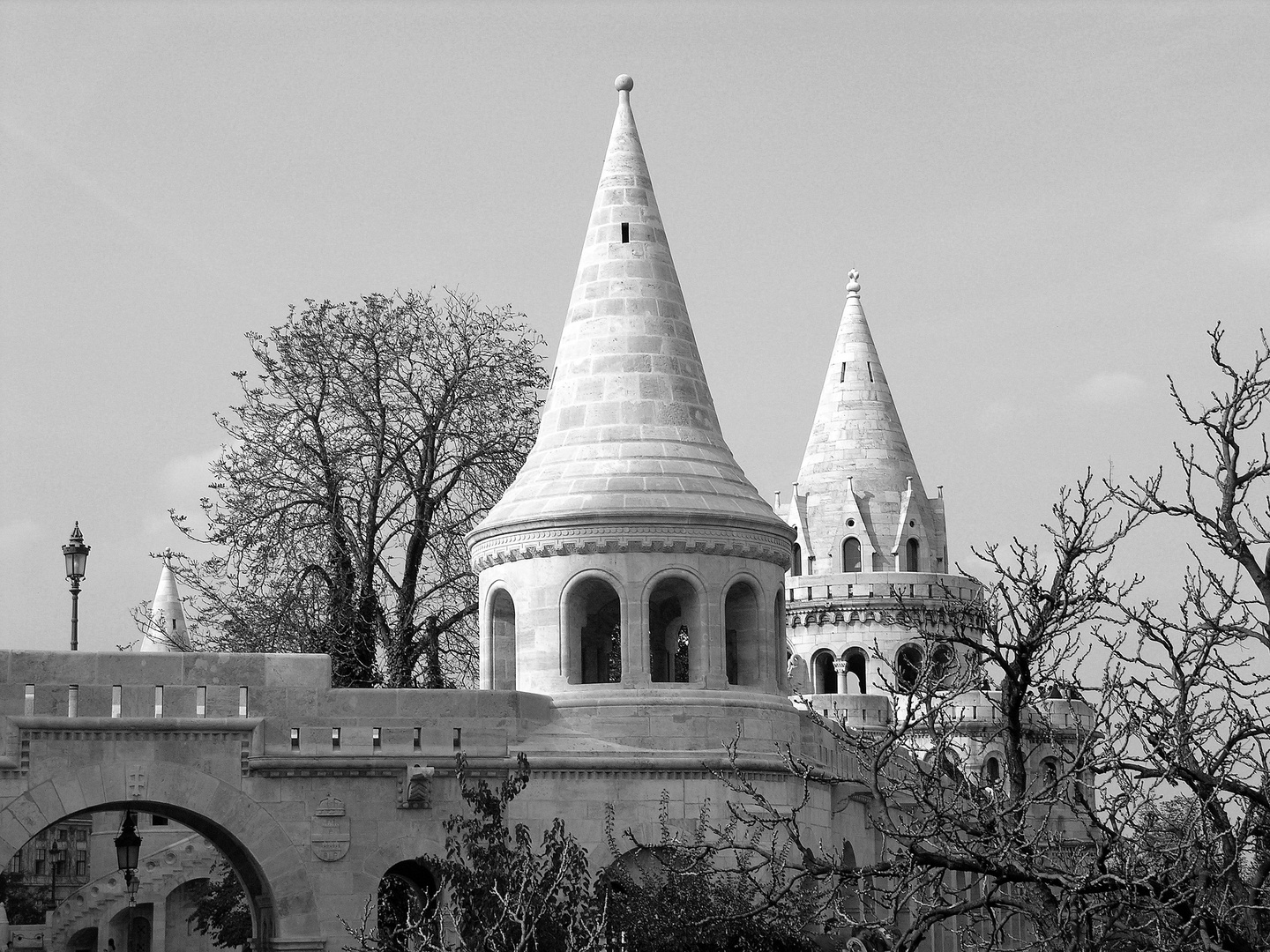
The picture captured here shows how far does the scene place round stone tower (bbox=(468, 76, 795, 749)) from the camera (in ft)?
67.2

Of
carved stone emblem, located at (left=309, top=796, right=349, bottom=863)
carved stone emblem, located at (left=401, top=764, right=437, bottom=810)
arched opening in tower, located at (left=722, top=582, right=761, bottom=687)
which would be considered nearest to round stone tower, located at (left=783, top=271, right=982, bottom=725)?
arched opening in tower, located at (left=722, top=582, right=761, bottom=687)

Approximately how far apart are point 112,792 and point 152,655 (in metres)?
1.25

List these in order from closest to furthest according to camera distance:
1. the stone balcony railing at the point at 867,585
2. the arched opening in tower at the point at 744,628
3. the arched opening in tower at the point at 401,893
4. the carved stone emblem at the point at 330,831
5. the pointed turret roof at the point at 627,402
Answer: the carved stone emblem at the point at 330,831
the arched opening in tower at the point at 401,893
the pointed turret roof at the point at 627,402
the arched opening in tower at the point at 744,628
the stone balcony railing at the point at 867,585

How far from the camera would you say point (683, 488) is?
68.0ft

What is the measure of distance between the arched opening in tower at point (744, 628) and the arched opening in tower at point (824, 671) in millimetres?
14870

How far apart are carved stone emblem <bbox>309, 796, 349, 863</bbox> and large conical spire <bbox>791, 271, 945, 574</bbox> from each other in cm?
1919

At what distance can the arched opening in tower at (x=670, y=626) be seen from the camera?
812 inches

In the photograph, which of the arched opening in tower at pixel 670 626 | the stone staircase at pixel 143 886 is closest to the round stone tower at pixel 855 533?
the arched opening in tower at pixel 670 626

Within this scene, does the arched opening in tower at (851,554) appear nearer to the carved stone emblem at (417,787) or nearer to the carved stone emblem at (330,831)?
the carved stone emblem at (417,787)

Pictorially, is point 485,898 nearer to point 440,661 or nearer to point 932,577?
point 440,661

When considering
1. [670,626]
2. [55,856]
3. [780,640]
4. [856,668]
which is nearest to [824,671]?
[856,668]

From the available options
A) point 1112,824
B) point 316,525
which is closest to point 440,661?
point 316,525

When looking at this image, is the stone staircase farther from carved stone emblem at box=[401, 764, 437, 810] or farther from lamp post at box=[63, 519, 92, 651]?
carved stone emblem at box=[401, 764, 437, 810]

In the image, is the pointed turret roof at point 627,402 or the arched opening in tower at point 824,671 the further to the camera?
the arched opening in tower at point 824,671
